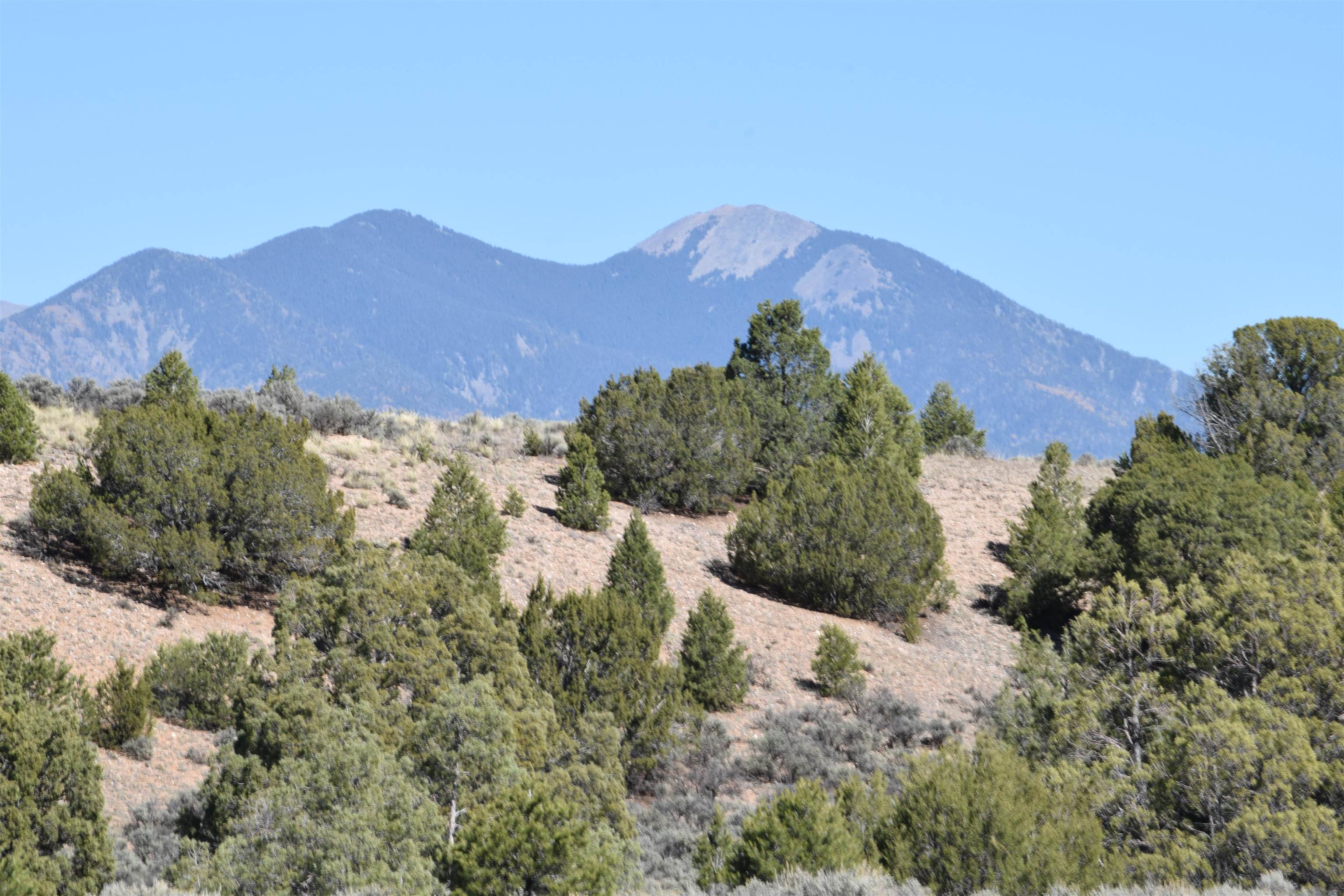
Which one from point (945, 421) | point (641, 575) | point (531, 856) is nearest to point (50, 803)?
point (531, 856)

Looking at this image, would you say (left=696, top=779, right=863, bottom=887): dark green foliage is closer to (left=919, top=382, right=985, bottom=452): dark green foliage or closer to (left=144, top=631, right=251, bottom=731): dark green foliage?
(left=144, top=631, right=251, bottom=731): dark green foliage

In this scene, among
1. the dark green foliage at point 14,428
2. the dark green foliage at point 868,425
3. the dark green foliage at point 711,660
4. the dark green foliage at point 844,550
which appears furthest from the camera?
the dark green foliage at point 868,425

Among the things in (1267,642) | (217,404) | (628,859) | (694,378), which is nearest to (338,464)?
(217,404)

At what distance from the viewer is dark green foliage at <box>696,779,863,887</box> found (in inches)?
505

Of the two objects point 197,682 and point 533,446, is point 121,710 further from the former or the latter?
point 533,446

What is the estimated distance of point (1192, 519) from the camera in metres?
28.1

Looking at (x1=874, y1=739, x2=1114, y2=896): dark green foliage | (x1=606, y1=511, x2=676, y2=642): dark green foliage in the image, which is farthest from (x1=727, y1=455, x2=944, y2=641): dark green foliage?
(x1=874, y1=739, x2=1114, y2=896): dark green foliage

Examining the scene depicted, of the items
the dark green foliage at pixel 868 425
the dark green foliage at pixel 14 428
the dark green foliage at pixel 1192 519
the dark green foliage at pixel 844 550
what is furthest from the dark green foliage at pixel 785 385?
the dark green foliage at pixel 14 428

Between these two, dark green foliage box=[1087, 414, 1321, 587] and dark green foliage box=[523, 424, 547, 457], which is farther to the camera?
dark green foliage box=[523, 424, 547, 457]

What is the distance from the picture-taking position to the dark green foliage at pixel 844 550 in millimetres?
27906

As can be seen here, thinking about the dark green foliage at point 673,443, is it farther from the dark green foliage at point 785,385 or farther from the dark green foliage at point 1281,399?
the dark green foliage at point 1281,399

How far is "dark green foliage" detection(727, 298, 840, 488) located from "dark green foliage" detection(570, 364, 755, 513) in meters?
1.32

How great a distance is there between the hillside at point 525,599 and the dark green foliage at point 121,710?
12.1 inches

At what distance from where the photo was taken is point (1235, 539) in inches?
1089
